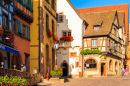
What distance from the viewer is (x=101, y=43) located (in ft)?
117

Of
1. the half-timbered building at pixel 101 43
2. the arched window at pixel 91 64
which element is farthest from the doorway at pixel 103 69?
the arched window at pixel 91 64

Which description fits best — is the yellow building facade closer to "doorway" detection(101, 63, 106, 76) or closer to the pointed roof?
the pointed roof

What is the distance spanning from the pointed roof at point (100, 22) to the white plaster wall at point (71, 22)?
5.00 ft

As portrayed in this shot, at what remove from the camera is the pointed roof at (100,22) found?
3603 centimetres

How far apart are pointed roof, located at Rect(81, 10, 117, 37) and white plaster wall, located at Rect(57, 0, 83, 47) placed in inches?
60.0

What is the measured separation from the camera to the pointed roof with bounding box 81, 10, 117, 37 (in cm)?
3603

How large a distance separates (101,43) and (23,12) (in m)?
18.3

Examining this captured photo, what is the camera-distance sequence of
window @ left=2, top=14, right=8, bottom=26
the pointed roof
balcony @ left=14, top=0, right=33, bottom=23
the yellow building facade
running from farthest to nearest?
the pointed roof
the yellow building facade
balcony @ left=14, top=0, right=33, bottom=23
window @ left=2, top=14, right=8, bottom=26

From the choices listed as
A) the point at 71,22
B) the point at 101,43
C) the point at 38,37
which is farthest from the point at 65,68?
the point at 38,37

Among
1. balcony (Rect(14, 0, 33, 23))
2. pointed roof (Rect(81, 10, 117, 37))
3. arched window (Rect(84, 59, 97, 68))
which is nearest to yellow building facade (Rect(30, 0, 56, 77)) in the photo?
balcony (Rect(14, 0, 33, 23))

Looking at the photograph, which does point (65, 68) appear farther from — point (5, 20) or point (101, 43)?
point (5, 20)

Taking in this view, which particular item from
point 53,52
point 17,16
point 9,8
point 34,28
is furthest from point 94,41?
point 9,8

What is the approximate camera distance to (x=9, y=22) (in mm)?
16938

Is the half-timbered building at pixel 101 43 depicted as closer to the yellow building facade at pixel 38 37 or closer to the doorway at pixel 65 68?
the doorway at pixel 65 68
